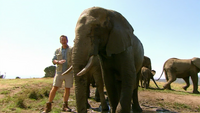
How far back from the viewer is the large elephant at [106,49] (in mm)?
3449

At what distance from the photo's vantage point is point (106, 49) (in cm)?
392

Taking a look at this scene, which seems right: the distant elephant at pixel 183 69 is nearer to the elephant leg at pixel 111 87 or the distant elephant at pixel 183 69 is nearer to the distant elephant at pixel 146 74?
the distant elephant at pixel 146 74

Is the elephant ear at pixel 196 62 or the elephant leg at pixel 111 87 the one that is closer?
the elephant leg at pixel 111 87

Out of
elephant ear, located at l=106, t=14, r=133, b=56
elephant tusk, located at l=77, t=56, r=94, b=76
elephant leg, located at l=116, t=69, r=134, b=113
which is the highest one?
elephant ear, located at l=106, t=14, r=133, b=56

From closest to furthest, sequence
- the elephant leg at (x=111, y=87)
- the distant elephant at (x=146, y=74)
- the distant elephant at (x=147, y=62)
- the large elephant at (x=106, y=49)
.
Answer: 1. the large elephant at (x=106, y=49)
2. the elephant leg at (x=111, y=87)
3. the distant elephant at (x=146, y=74)
4. the distant elephant at (x=147, y=62)

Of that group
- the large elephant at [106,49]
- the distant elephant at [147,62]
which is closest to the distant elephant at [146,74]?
the distant elephant at [147,62]

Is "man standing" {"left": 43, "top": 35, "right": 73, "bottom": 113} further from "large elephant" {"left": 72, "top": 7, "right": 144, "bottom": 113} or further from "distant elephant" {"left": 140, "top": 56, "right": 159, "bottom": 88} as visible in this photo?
"distant elephant" {"left": 140, "top": 56, "right": 159, "bottom": 88}

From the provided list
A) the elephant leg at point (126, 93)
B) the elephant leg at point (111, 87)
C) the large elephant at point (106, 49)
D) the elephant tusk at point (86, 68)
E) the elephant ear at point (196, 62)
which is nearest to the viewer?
the elephant tusk at point (86, 68)

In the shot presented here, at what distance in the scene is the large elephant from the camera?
11.3 ft

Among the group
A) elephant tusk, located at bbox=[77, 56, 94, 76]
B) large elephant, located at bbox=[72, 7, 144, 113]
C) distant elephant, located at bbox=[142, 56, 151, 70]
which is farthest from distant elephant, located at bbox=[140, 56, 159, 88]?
elephant tusk, located at bbox=[77, 56, 94, 76]

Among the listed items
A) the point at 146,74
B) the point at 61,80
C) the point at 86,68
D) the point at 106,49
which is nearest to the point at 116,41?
the point at 106,49

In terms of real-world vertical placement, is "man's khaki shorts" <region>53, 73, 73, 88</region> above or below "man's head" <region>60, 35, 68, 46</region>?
below

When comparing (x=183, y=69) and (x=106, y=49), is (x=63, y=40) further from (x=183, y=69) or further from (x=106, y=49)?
(x=183, y=69)

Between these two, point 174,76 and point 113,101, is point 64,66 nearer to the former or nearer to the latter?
point 113,101
